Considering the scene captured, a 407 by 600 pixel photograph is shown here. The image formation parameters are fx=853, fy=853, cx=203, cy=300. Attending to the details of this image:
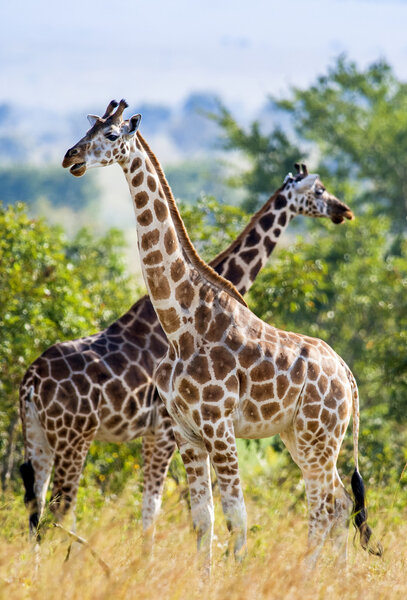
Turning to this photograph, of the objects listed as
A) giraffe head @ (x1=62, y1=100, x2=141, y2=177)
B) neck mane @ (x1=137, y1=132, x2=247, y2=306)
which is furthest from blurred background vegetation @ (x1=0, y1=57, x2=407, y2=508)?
giraffe head @ (x1=62, y1=100, x2=141, y2=177)

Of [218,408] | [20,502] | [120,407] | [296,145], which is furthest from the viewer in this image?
[296,145]

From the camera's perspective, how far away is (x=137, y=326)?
8.14 metres

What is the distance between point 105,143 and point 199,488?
8.37ft

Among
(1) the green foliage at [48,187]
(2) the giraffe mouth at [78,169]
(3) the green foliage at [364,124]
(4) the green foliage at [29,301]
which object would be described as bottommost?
(1) the green foliage at [48,187]

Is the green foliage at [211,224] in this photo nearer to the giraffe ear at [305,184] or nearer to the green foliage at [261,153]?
the giraffe ear at [305,184]

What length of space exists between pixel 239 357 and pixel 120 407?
205 cm

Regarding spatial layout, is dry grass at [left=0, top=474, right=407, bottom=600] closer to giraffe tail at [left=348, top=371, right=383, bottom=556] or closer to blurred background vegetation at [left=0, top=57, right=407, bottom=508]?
giraffe tail at [left=348, top=371, right=383, bottom=556]

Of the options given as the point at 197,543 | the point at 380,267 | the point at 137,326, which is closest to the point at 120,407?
Answer: the point at 137,326

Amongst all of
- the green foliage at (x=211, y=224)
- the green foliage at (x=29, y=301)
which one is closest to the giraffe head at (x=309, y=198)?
the green foliage at (x=211, y=224)

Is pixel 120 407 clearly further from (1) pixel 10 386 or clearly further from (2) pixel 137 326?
(1) pixel 10 386

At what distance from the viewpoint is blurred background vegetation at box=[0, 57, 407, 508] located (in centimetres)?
987

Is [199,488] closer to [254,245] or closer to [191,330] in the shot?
[191,330]

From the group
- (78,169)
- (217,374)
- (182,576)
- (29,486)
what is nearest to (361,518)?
(217,374)

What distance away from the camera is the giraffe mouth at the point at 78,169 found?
18.9ft
